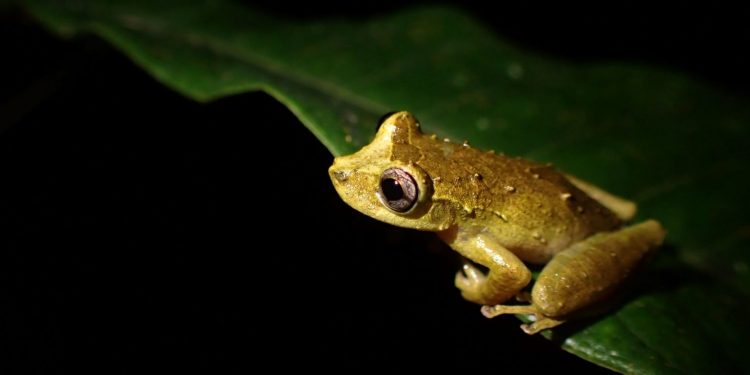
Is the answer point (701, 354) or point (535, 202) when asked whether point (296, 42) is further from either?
point (701, 354)

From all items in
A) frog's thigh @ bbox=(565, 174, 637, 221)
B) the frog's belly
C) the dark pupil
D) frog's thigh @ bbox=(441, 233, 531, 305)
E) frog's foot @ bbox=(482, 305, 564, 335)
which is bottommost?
frog's foot @ bbox=(482, 305, 564, 335)

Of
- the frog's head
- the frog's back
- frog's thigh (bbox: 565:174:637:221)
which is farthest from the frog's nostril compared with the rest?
frog's thigh (bbox: 565:174:637:221)

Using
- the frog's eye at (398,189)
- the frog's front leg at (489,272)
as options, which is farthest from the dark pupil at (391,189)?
the frog's front leg at (489,272)

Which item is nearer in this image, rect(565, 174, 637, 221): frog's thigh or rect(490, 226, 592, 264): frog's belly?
rect(490, 226, 592, 264): frog's belly

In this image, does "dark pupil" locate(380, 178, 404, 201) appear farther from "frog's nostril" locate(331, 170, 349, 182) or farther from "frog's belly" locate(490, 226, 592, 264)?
"frog's belly" locate(490, 226, 592, 264)

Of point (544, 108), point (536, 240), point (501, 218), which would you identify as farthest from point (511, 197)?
point (544, 108)

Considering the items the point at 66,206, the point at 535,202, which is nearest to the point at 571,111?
the point at 535,202

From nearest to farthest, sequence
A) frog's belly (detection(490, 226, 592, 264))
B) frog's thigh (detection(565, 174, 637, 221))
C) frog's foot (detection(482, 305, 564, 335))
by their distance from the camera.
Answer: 1. frog's foot (detection(482, 305, 564, 335))
2. frog's belly (detection(490, 226, 592, 264))
3. frog's thigh (detection(565, 174, 637, 221))

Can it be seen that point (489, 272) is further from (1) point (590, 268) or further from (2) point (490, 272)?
(1) point (590, 268)
